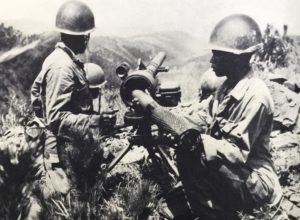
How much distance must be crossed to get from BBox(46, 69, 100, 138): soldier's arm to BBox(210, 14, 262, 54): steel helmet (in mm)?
1226

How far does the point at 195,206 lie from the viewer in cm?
360

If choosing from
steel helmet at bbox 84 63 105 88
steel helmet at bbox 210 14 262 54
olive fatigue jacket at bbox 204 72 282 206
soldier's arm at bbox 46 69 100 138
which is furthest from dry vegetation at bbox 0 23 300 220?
steel helmet at bbox 210 14 262 54

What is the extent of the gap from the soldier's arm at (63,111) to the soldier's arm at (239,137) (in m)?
0.95

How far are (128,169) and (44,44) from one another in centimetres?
396

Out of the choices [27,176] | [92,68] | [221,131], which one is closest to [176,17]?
[92,68]

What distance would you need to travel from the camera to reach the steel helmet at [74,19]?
A: 3.80 m

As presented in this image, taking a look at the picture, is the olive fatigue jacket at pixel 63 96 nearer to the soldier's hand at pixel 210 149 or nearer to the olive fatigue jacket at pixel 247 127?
the soldier's hand at pixel 210 149

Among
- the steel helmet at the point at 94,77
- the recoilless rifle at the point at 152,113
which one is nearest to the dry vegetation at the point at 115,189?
the recoilless rifle at the point at 152,113

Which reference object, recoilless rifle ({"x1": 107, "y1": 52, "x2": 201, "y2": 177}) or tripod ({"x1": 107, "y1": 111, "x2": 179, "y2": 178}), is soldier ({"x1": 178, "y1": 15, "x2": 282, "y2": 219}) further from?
tripod ({"x1": 107, "y1": 111, "x2": 179, "y2": 178})

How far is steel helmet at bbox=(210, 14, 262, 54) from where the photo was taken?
356 cm

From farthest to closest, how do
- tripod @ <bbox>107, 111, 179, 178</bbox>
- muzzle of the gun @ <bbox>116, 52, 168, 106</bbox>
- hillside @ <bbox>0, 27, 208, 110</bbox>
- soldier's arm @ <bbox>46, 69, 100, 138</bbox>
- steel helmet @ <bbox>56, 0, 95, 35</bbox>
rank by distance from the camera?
hillside @ <bbox>0, 27, 208, 110</bbox> → steel helmet @ <bbox>56, 0, 95, 35</bbox> → tripod @ <bbox>107, 111, 179, 178</bbox> → muzzle of the gun @ <bbox>116, 52, 168, 106</bbox> → soldier's arm @ <bbox>46, 69, 100, 138</bbox>

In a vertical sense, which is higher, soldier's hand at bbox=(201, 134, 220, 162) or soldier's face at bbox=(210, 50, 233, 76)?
soldier's face at bbox=(210, 50, 233, 76)

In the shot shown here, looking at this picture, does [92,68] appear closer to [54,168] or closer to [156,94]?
[156,94]

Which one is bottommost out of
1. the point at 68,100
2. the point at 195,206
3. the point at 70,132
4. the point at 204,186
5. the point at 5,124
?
the point at 5,124
